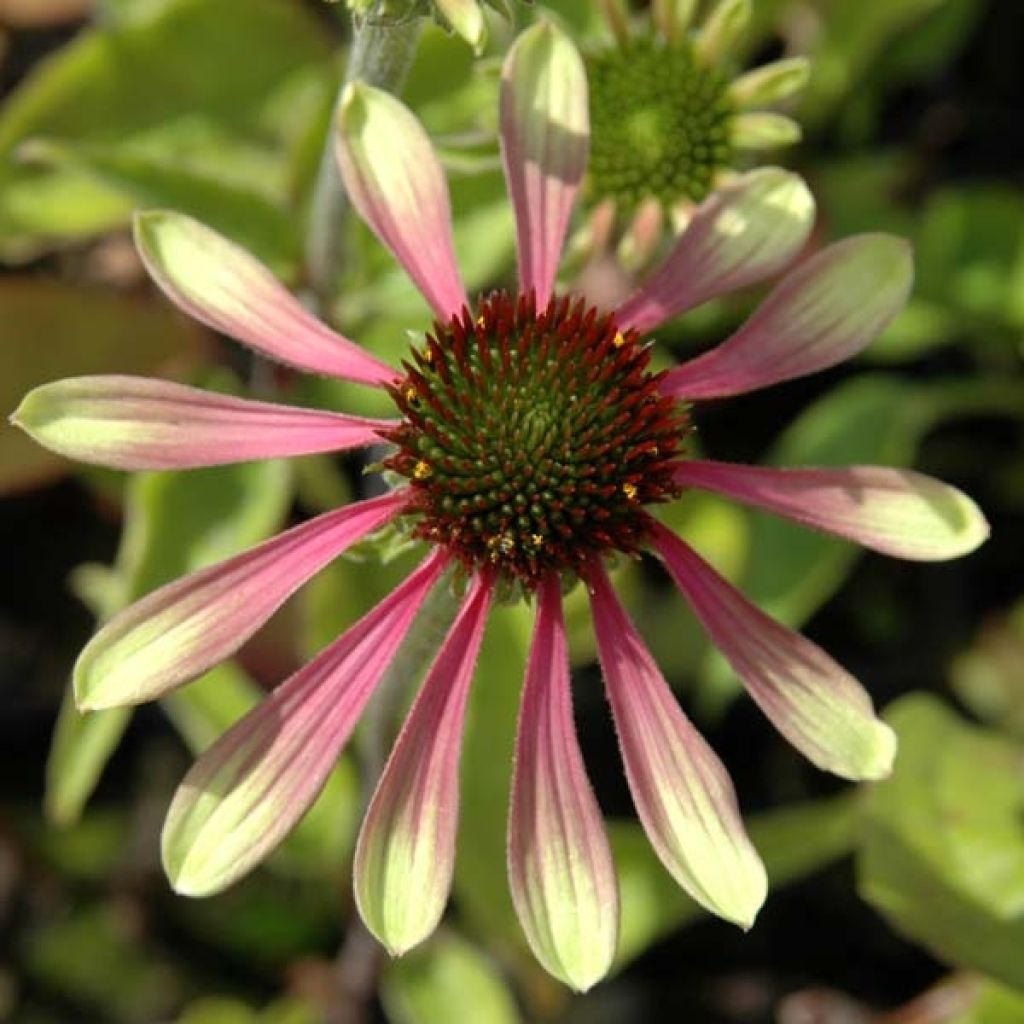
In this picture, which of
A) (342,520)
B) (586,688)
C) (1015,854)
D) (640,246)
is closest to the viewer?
(342,520)

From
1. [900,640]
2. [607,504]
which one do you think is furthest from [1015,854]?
[607,504]

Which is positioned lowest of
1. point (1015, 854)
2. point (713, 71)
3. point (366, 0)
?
point (1015, 854)

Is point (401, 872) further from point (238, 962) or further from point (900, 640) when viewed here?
point (900, 640)

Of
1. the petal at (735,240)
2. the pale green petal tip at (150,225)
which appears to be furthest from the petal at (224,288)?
the petal at (735,240)

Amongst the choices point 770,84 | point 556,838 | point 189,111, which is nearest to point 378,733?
point 556,838

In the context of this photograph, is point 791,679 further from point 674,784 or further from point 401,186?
point 401,186

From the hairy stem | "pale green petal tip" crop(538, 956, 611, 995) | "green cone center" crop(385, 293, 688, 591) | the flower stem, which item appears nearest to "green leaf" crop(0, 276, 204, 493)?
the flower stem

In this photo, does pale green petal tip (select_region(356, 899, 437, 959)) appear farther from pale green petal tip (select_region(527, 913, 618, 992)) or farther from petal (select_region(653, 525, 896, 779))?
petal (select_region(653, 525, 896, 779))
